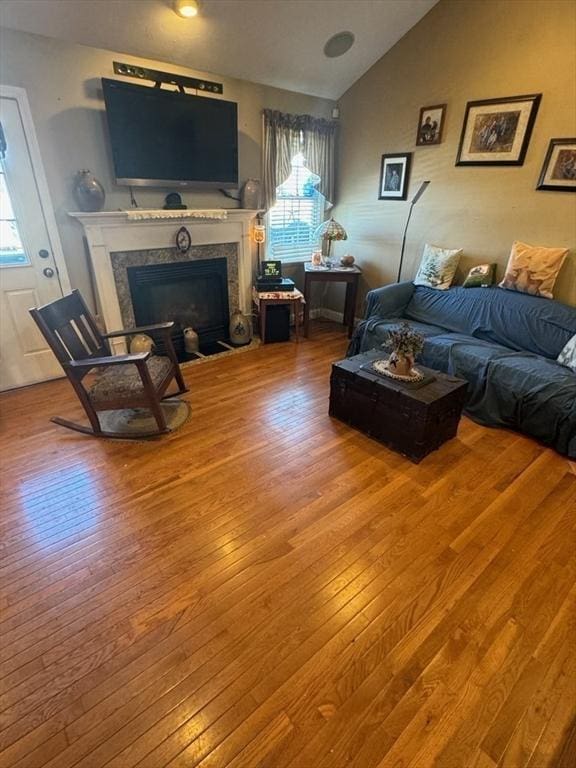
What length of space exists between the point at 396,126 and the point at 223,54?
5.67 feet

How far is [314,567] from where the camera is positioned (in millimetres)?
1674

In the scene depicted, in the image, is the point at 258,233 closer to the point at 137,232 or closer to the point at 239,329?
the point at 239,329

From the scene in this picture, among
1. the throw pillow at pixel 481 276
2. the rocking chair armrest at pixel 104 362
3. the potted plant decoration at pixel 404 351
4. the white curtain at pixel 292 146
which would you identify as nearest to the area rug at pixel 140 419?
the rocking chair armrest at pixel 104 362

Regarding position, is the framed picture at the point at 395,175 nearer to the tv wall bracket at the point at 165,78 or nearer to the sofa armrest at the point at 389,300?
the sofa armrest at the point at 389,300

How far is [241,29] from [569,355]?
11.3 ft

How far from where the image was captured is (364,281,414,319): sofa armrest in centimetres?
354

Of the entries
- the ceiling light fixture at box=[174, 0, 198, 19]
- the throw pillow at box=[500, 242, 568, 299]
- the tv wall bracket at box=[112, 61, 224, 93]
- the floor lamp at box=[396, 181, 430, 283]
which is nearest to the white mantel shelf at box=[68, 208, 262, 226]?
the tv wall bracket at box=[112, 61, 224, 93]

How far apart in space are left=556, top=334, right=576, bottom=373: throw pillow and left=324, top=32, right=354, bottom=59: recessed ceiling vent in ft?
10.3

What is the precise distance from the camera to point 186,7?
2.60 meters

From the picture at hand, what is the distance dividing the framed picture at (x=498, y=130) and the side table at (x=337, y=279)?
1.40 m

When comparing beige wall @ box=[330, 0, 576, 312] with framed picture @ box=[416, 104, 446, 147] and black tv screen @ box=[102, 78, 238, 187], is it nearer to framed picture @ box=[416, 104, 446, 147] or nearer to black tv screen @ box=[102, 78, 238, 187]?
framed picture @ box=[416, 104, 446, 147]

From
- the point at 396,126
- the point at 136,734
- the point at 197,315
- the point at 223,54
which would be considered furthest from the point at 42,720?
the point at 396,126

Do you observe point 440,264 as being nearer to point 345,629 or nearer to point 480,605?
point 480,605

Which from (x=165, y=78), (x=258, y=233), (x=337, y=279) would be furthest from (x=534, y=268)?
(x=165, y=78)
